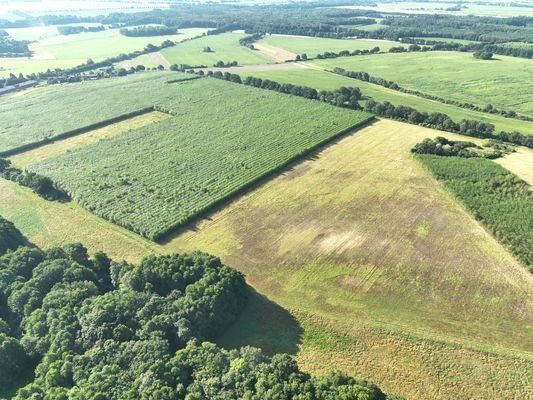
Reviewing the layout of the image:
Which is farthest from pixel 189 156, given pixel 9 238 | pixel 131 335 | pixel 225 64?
pixel 225 64

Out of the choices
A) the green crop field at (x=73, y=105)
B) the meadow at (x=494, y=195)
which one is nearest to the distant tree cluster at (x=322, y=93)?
the green crop field at (x=73, y=105)

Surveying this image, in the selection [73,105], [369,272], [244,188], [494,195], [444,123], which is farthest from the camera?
[73,105]

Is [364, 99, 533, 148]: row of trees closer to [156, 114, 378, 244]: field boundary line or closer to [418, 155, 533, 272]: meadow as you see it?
[156, 114, 378, 244]: field boundary line

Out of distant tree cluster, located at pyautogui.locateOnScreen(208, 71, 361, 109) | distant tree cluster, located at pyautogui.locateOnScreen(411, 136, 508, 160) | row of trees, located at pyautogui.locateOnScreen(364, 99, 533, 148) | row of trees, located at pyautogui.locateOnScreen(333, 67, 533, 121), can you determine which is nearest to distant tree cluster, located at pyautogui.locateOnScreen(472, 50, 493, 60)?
row of trees, located at pyautogui.locateOnScreen(333, 67, 533, 121)

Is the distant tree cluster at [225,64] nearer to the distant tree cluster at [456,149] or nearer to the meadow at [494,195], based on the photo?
the distant tree cluster at [456,149]

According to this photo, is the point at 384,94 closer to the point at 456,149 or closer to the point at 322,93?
the point at 322,93
